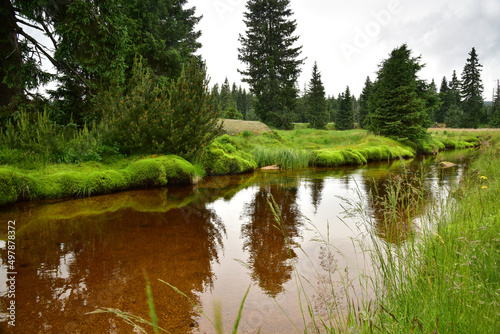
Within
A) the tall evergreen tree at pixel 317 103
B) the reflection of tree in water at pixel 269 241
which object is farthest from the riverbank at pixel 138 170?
the tall evergreen tree at pixel 317 103

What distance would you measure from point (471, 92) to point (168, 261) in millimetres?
65239

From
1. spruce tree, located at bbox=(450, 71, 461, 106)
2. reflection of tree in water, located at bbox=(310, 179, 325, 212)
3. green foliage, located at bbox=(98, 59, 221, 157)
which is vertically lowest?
reflection of tree in water, located at bbox=(310, 179, 325, 212)

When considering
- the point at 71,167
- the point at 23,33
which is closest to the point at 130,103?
the point at 71,167

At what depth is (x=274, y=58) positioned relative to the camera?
2531 centimetres

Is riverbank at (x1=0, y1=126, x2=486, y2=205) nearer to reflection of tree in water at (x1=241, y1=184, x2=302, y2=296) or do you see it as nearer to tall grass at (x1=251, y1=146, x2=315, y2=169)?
tall grass at (x1=251, y1=146, x2=315, y2=169)

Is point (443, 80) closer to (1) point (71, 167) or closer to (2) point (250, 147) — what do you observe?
(2) point (250, 147)

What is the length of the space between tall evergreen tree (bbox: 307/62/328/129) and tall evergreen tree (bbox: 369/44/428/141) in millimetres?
20767

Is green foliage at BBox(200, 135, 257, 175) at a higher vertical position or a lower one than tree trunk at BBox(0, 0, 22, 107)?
lower

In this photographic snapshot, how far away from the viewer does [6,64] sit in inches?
322

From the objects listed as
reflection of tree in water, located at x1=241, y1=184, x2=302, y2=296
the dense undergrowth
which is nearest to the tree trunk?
the dense undergrowth

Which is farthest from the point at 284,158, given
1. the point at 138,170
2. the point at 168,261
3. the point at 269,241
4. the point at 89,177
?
the point at 168,261

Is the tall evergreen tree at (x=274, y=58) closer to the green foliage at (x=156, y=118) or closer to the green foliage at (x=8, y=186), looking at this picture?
the green foliage at (x=156, y=118)

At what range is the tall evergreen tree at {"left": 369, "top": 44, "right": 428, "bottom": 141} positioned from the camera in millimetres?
18219

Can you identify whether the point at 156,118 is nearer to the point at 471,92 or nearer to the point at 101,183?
the point at 101,183
